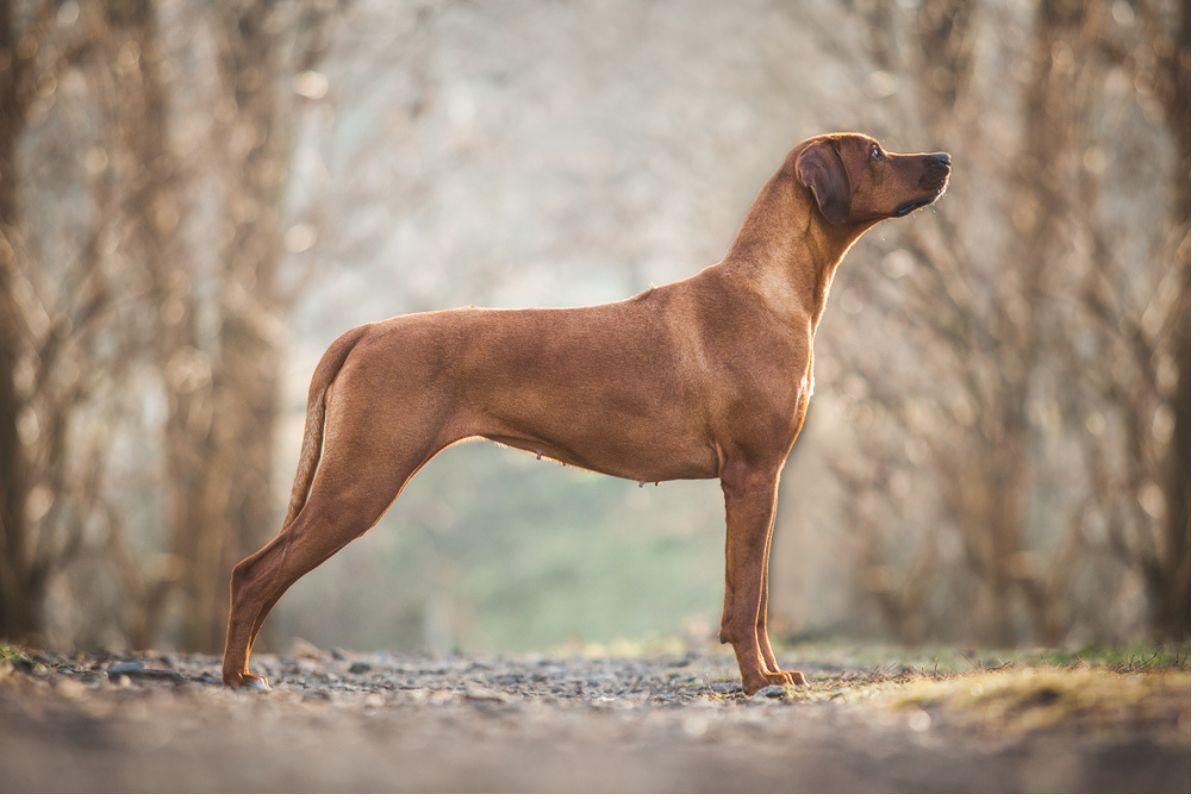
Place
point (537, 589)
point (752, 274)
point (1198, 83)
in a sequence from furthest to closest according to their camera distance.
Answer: point (537, 589), point (1198, 83), point (752, 274)

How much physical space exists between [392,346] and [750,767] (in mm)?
2829

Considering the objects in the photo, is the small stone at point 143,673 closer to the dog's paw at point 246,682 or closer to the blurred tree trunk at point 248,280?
the dog's paw at point 246,682

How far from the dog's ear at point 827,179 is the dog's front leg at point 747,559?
1380mm

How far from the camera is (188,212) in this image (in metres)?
13.2

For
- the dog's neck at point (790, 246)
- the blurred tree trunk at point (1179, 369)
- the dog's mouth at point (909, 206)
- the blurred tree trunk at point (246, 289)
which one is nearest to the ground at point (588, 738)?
the dog's neck at point (790, 246)

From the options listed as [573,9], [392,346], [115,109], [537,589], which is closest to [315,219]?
[115,109]

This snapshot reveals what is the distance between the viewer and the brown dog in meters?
5.45

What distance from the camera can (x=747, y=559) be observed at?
5656mm

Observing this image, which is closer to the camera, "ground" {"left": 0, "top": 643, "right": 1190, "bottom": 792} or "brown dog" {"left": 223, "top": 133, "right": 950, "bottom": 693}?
"ground" {"left": 0, "top": 643, "right": 1190, "bottom": 792}

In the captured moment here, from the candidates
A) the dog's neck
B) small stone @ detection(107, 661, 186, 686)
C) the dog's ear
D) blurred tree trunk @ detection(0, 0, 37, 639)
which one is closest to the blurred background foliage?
blurred tree trunk @ detection(0, 0, 37, 639)

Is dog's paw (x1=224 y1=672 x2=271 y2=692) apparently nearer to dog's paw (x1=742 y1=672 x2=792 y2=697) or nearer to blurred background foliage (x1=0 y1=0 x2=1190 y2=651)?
dog's paw (x1=742 y1=672 x2=792 y2=697)

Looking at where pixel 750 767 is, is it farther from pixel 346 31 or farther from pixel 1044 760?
pixel 346 31

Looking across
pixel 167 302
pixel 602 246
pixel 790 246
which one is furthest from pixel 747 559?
pixel 602 246

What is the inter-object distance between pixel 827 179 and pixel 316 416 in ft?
9.15
